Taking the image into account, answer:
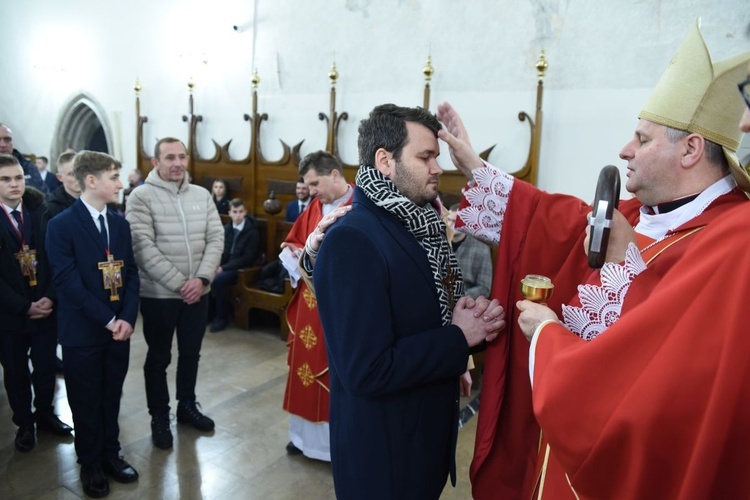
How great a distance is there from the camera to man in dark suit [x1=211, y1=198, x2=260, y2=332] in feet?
18.5

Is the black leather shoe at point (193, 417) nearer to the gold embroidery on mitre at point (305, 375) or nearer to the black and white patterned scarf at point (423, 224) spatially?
the gold embroidery on mitre at point (305, 375)

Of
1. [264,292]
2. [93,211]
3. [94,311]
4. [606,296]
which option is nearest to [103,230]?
[93,211]

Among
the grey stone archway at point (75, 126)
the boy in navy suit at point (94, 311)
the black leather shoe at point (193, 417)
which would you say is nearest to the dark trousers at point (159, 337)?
the black leather shoe at point (193, 417)

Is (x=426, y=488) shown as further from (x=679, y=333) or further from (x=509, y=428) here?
(x=679, y=333)

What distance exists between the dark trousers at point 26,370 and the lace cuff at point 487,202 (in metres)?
2.80

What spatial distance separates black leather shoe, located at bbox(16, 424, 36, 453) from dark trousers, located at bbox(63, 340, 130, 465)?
1.97 feet

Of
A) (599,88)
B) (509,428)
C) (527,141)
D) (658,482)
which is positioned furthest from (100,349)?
(599,88)

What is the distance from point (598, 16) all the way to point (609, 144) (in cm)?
122

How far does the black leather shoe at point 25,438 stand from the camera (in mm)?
2936

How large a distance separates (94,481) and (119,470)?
0.14 meters

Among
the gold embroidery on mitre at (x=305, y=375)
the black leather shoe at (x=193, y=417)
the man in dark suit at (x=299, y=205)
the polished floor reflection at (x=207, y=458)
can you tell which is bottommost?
the polished floor reflection at (x=207, y=458)

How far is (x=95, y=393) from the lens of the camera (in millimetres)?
2568

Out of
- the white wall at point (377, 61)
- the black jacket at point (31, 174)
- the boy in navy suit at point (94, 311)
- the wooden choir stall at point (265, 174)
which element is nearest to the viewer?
the boy in navy suit at point (94, 311)

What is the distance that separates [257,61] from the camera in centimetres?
732
